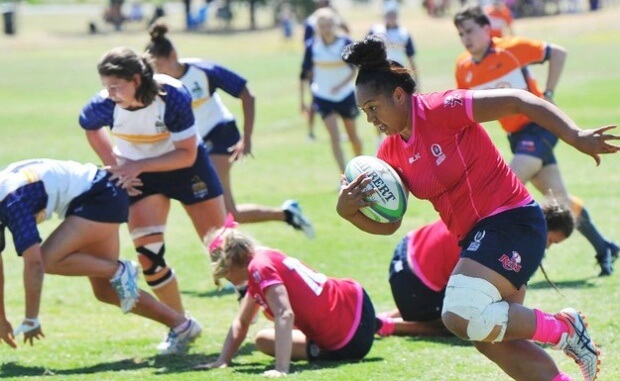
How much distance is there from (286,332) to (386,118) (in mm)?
1632

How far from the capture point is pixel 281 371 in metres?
6.57

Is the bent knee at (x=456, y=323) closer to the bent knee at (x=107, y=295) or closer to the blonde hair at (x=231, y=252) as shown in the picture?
the blonde hair at (x=231, y=252)

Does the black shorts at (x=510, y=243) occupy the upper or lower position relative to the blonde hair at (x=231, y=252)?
upper

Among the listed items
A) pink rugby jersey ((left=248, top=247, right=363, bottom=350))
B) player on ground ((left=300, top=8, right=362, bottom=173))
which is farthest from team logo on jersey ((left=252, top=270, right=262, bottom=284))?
player on ground ((left=300, top=8, right=362, bottom=173))

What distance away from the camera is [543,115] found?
523 centimetres

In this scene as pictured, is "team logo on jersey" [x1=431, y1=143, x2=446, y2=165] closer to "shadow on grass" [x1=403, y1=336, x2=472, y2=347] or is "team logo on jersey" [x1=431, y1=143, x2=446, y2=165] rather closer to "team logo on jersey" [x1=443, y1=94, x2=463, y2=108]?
"team logo on jersey" [x1=443, y1=94, x2=463, y2=108]

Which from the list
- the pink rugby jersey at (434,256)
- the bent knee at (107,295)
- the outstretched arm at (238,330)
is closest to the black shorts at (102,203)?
the bent knee at (107,295)

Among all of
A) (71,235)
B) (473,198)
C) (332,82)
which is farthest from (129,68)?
(332,82)

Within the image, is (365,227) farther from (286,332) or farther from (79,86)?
(79,86)

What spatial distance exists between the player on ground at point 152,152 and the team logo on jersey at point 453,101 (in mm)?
2611

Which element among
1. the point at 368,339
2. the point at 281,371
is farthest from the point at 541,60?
the point at 281,371

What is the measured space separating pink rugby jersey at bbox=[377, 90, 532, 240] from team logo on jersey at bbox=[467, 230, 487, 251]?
0.08 meters

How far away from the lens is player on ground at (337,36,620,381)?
5.40 meters

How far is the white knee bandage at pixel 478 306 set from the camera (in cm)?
536
